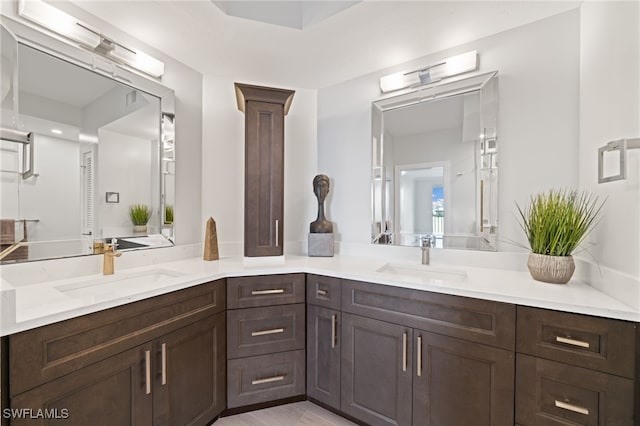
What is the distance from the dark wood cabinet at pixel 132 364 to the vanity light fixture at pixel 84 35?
142 cm

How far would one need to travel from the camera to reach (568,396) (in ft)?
3.66

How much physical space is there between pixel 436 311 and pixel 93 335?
56.6 inches

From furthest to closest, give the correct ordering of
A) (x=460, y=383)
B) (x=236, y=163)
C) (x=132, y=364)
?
(x=236, y=163) < (x=460, y=383) < (x=132, y=364)

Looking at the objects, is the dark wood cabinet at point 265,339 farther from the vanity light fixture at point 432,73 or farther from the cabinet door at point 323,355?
the vanity light fixture at point 432,73

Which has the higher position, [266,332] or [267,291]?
[267,291]

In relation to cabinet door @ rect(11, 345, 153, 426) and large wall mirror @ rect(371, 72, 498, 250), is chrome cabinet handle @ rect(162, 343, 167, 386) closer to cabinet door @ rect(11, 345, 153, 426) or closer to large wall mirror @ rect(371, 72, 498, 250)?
cabinet door @ rect(11, 345, 153, 426)

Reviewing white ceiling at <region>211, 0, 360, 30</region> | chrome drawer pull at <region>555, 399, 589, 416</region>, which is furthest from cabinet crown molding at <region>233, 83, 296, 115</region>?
chrome drawer pull at <region>555, 399, 589, 416</region>

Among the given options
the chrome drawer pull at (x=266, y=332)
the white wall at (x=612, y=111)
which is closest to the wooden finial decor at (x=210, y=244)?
the chrome drawer pull at (x=266, y=332)

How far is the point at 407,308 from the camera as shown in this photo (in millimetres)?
1476

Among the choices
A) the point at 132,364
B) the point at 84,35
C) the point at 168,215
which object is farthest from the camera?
the point at 168,215

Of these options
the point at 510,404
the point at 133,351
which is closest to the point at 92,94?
the point at 133,351

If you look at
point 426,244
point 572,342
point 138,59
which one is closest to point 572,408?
point 572,342

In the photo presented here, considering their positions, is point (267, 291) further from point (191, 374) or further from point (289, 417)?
point (289, 417)

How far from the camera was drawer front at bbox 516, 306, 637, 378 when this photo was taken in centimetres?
102
